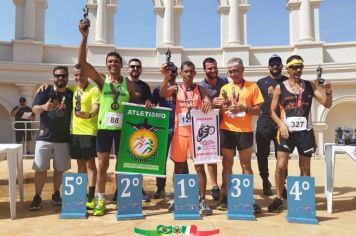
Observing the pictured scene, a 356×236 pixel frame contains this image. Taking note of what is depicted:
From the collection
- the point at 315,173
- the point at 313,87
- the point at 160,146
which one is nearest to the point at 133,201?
the point at 160,146

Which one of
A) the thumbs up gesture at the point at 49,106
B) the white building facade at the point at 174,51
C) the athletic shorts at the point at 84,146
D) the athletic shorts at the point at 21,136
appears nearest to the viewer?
the thumbs up gesture at the point at 49,106

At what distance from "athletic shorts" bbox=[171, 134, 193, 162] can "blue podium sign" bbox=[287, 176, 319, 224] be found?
1.24 meters

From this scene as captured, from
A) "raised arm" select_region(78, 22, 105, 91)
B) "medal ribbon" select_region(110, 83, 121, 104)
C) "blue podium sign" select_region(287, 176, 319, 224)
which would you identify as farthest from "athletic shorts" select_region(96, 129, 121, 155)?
"blue podium sign" select_region(287, 176, 319, 224)

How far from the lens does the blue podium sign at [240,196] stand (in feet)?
13.0

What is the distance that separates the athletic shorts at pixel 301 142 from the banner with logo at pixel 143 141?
151 cm

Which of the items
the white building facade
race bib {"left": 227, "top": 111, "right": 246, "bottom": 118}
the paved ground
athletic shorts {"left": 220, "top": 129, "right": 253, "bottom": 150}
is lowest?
the paved ground

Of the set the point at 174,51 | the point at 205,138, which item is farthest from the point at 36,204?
the point at 174,51

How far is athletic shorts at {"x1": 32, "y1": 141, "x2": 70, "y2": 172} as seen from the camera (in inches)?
180

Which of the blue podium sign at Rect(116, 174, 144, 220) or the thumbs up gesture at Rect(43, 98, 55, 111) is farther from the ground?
the thumbs up gesture at Rect(43, 98, 55, 111)

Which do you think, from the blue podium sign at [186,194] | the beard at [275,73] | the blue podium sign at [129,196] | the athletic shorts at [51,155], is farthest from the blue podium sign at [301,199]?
the athletic shorts at [51,155]

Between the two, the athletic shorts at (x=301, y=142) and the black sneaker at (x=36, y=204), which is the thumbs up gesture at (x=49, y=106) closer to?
the black sneaker at (x=36, y=204)

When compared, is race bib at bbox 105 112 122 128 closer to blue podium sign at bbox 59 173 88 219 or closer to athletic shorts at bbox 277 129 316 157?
blue podium sign at bbox 59 173 88 219

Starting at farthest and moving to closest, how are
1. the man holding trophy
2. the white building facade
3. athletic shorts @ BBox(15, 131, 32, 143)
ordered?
the white building facade
athletic shorts @ BBox(15, 131, 32, 143)
the man holding trophy

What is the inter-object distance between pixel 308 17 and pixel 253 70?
3.84 metres
